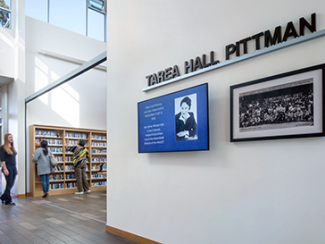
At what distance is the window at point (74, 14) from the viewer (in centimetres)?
992

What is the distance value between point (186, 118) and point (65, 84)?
793 centimetres

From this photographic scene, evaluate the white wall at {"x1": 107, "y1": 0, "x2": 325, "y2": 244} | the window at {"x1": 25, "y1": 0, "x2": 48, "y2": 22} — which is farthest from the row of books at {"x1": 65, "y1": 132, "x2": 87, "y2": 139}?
the white wall at {"x1": 107, "y1": 0, "x2": 325, "y2": 244}

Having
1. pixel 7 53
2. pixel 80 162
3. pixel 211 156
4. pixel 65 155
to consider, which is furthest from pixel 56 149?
pixel 211 156

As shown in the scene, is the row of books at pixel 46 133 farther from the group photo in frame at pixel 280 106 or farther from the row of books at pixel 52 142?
the group photo in frame at pixel 280 106

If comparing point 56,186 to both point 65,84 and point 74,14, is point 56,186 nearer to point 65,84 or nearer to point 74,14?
point 65,84

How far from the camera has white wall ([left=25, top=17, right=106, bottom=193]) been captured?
909cm

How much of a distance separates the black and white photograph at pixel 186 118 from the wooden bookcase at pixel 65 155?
680 cm

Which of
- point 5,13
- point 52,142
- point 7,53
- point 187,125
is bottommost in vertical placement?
point 52,142

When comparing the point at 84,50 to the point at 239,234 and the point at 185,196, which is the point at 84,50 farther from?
the point at 239,234

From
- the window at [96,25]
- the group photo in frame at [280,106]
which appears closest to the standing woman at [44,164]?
the window at [96,25]

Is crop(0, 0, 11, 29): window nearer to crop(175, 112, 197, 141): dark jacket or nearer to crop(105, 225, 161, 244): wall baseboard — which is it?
crop(105, 225, 161, 244): wall baseboard

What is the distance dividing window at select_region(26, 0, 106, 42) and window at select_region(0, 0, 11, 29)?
561 millimetres

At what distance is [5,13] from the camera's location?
28.8 feet

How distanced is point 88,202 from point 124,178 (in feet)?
11.6
